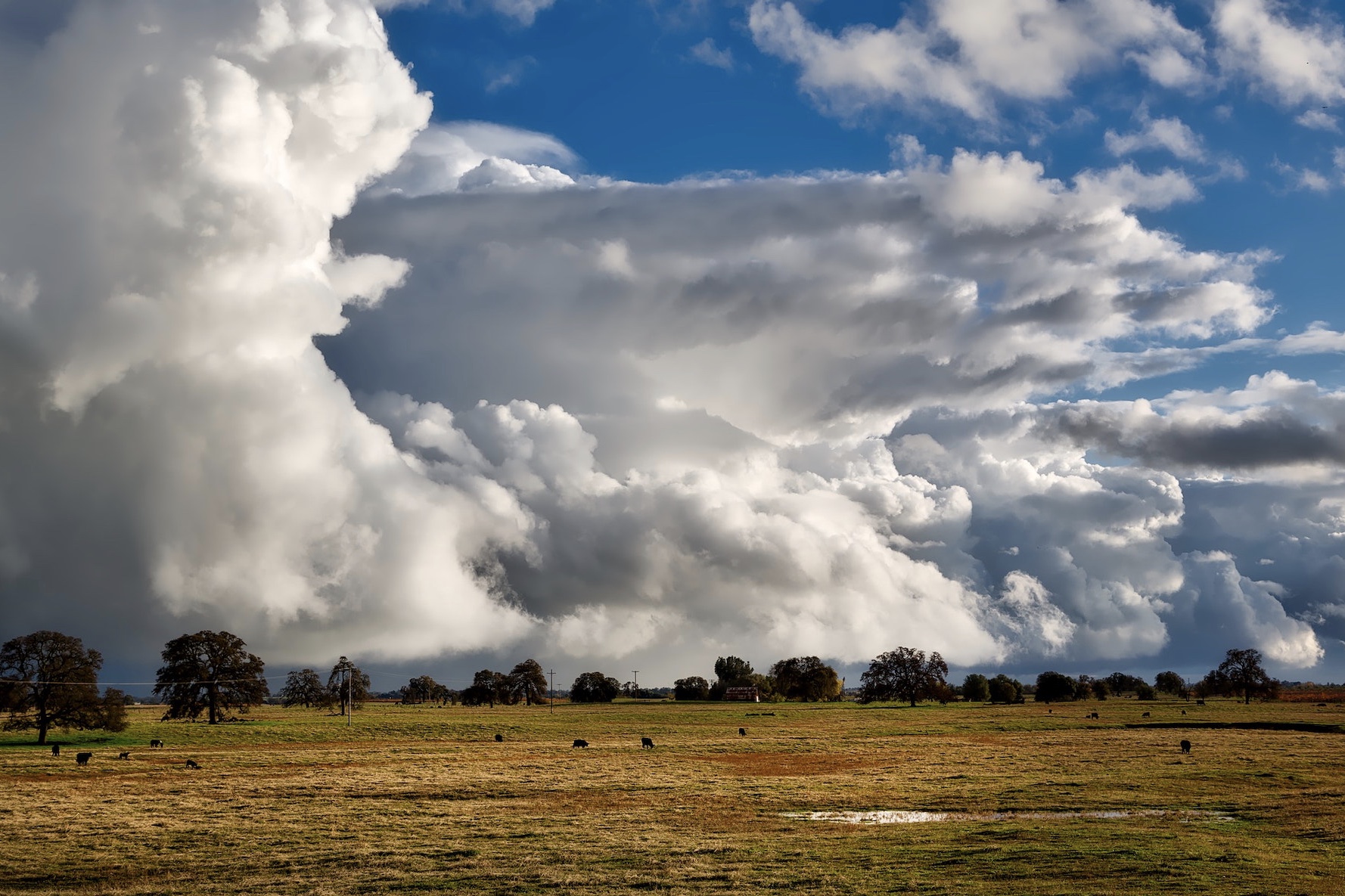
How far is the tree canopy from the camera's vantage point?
80.2 metres

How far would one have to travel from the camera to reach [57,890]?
2425 centimetres

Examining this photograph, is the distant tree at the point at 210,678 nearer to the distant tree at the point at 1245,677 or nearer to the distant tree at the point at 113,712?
the distant tree at the point at 113,712

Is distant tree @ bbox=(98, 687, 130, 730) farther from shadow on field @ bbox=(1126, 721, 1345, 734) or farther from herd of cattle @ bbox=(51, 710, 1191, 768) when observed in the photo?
shadow on field @ bbox=(1126, 721, 1345, 734)

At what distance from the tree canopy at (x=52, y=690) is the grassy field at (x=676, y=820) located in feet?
15.8

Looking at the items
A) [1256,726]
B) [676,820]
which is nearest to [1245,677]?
[1256,726]

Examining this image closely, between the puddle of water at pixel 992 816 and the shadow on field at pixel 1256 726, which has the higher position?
the puddle of water at pixel 992 816

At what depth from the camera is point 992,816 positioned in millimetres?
35031

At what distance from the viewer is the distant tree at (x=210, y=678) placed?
10869 centimetres

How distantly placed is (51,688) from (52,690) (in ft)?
0.59

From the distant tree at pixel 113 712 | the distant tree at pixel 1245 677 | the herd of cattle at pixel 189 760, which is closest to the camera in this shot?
the herd of cattle at pixel 189 760

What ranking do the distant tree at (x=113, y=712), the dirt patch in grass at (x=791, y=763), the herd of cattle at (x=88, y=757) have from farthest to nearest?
the distant tree at (x=113, y=712)
the herd of cattle at (x=88, y=757)
the dirt patch in grass at (x=791, y=763)

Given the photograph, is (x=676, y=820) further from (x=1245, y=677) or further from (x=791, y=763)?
(x=1245, y=677)

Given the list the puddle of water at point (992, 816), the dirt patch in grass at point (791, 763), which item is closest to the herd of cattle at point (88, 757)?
the dirt patch in grass at point (791, 763)

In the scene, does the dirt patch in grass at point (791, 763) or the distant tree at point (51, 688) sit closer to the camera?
the dirt patch in grass at point (791, 763)
